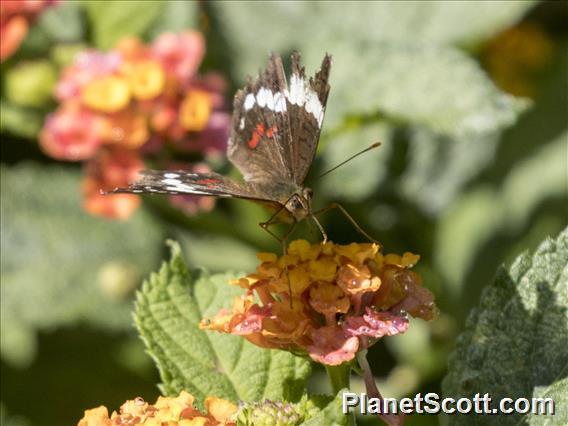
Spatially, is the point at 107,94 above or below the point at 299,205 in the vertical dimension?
above

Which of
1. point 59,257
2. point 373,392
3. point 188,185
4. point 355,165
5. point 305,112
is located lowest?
point 373,392

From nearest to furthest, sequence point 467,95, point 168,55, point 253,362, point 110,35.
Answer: point 253,362, point 467,95, point 168,55, point 110,35

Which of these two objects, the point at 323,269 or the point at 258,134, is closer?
the point at 323,269

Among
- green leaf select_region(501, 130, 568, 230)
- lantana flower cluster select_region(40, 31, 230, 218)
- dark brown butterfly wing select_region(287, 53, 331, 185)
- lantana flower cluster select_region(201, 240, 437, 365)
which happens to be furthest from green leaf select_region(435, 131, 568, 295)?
lantana flower cluster select_region(201, 240, 437, 365)

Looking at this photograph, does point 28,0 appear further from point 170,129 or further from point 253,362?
point 253,362

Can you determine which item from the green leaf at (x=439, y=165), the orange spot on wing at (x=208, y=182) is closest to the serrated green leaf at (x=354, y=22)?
the green leaf at (x=439, y=165)

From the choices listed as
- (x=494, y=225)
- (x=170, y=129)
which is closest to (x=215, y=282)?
(x=170, y=129)

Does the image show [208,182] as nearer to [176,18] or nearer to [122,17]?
[122,17]

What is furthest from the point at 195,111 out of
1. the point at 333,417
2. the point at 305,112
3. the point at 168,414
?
the point at 333,417
